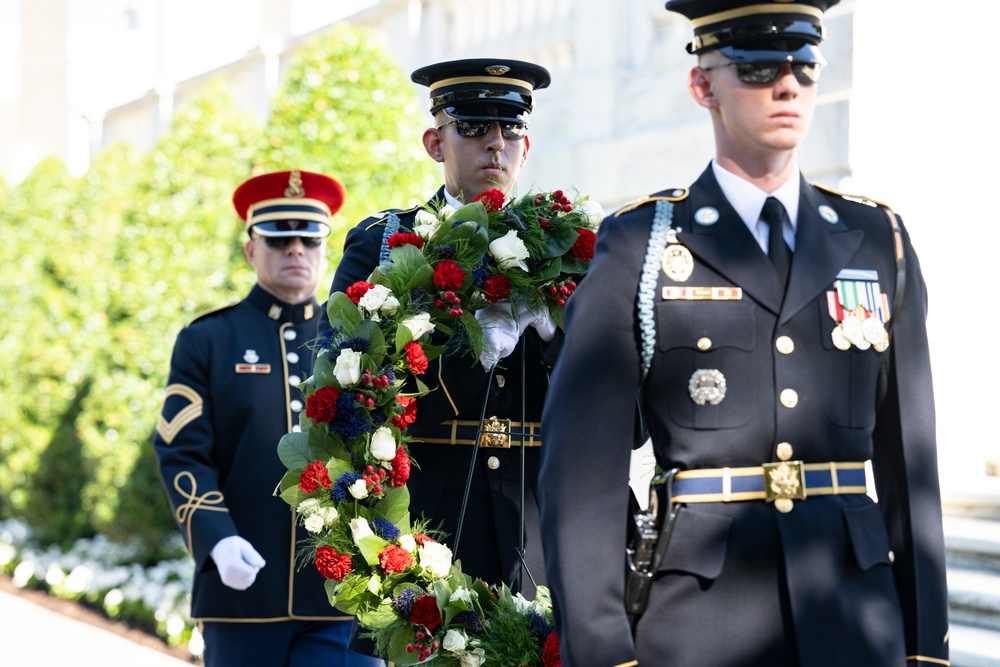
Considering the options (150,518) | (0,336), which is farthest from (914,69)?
(0,336)

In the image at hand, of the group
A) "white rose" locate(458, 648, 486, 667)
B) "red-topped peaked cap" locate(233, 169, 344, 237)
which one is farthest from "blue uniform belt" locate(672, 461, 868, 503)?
"red-topped peaked cap" locate(233, 169, 344, 237)

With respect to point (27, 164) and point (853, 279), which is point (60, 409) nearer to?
point (853, 279)

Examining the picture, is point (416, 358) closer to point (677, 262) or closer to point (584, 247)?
point (584, 247)

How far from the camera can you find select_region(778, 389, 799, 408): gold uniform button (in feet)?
8.29

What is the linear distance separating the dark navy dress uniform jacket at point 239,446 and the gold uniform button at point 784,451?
9.03ft

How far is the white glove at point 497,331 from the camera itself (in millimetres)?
3537

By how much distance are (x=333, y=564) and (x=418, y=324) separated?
0.66m

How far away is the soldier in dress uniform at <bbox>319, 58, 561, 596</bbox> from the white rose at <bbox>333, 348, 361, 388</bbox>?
0.71 ft

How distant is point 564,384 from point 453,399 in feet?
3.40

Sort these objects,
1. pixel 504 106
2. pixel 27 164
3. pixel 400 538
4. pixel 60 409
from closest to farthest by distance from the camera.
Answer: pixel 400 538
pixel 504 106
pixel 60 409
pixel 27 164

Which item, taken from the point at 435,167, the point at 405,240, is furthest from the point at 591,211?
the point at 435,167

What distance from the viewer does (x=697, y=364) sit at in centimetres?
254

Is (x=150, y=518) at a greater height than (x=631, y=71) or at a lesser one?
lesser

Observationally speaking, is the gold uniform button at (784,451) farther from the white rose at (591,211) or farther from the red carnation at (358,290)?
the red carnation at (358,290)
